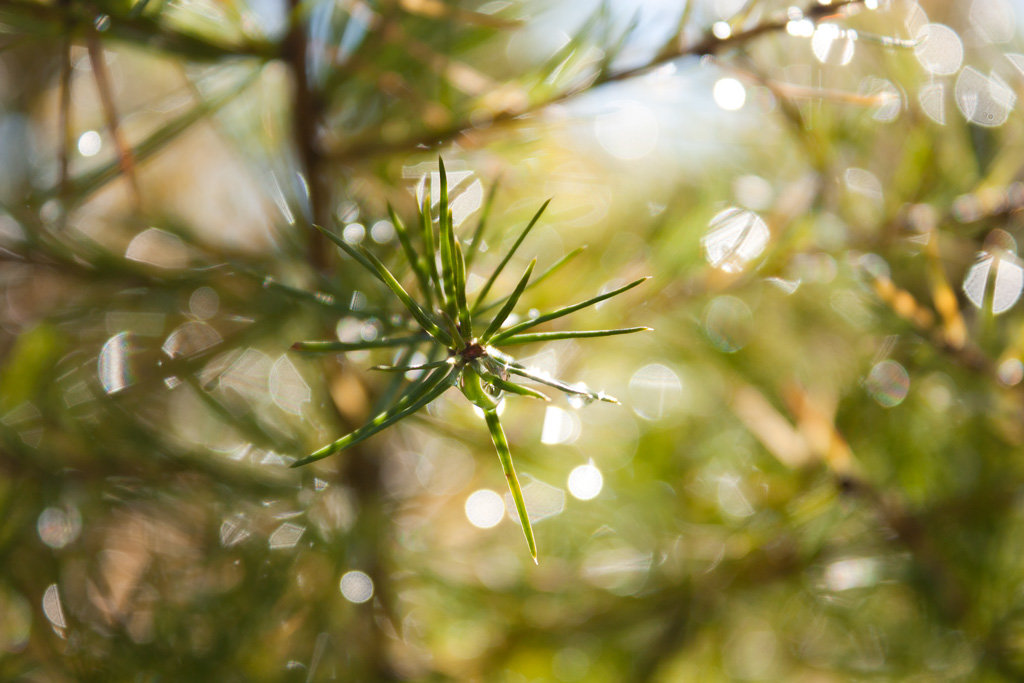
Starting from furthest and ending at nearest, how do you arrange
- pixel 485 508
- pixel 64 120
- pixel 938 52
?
pixel 485 508
pixel 938 52
pixel 64 120

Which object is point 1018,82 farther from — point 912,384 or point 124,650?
point 124,650

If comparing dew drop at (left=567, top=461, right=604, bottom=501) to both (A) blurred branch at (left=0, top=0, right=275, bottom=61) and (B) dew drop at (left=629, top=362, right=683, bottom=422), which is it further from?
(A) blurred branch at (left=0, top=0, right=275, bottom=61)

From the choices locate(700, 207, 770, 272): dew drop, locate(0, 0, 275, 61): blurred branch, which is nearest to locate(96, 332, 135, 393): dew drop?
locate(0, 0, 275, 61): blurred branch

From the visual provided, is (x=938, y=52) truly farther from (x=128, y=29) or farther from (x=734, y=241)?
(x=128, y=29)

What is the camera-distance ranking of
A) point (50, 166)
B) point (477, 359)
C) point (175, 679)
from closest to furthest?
point (477, 359) → point (175, 679) → point (50, 166)

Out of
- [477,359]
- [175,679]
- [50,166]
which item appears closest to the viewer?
[477,359]

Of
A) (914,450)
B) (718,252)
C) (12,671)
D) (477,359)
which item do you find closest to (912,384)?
(914,450)

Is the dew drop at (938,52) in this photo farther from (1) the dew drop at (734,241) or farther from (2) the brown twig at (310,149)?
(2) the brown twig at (310,149)

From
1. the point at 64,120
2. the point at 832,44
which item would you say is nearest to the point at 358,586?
the point at 64,120
